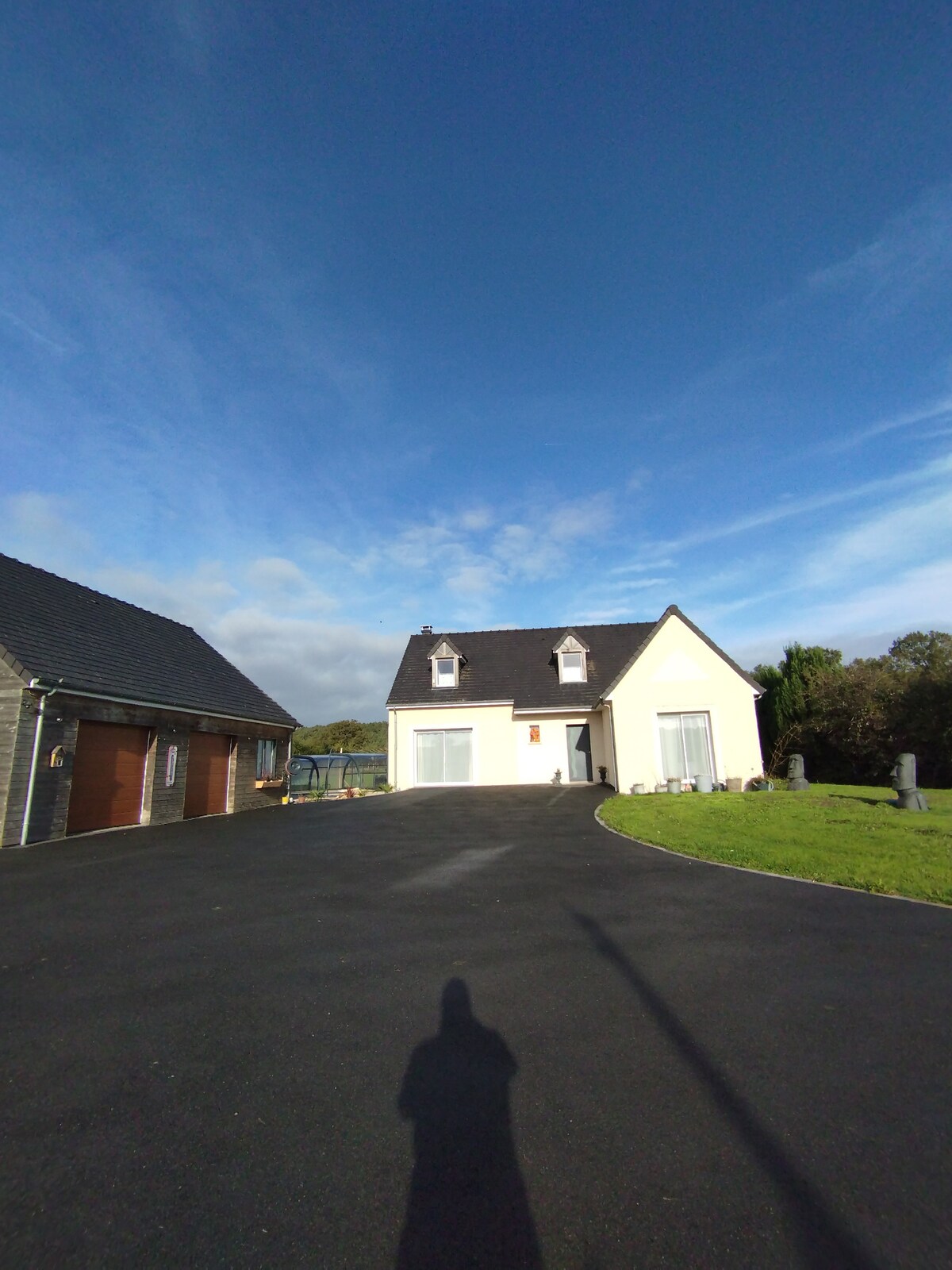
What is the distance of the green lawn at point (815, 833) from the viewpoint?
26.8 ft

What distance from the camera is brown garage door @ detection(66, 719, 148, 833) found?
14.7 m

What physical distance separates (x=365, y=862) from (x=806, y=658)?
25511 mm

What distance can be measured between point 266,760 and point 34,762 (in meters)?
10.8

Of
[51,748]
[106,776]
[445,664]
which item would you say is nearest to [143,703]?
[106,776]

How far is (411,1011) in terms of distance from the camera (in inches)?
174

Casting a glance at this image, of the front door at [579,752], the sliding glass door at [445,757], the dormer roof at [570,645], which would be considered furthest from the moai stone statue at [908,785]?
the sliding glass door at [445,757]

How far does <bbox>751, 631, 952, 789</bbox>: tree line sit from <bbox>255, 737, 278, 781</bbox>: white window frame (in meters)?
19.1

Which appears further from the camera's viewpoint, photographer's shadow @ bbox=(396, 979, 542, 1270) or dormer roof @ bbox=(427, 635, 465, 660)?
dormer roof @ bbox=(427, 635, 465, 660)

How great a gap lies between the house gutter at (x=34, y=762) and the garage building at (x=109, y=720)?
23 mm

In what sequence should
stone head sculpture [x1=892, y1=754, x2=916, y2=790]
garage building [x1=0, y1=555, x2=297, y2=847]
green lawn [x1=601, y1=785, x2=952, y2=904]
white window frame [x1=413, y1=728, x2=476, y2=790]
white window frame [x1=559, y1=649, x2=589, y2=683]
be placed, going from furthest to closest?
white window frame [x1=559, y1=649, x2=589, y2=683]
white window frame [x1=413, y1=728, x2=476, y2=790]
stone head sculpture [x1=892, y1=754, x2=916, y2=790]
garage building [x1=0, y1=555, x2=297, y2=847]
green lawn [x1=601, y1=785, x2=952, y2=904]

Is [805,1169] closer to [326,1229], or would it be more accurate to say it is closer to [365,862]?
[326,1229]

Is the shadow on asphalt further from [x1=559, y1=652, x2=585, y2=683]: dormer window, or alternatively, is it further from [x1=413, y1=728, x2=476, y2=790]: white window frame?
[x1=559, y1=652, x2=585, y2=683]: dormer window

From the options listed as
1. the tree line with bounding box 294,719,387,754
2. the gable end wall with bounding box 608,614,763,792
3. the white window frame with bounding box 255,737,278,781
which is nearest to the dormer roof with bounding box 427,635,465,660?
the white window frame with bounding box 255,737,278,781

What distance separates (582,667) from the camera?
1129 inches
